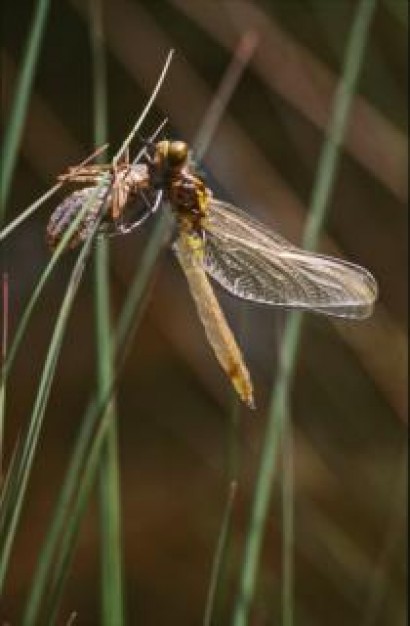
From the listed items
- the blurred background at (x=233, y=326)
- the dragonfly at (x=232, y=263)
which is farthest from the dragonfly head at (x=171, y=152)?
the blurred background at (x=233, y=326)

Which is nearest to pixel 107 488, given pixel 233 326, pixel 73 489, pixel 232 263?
pixel 73 489

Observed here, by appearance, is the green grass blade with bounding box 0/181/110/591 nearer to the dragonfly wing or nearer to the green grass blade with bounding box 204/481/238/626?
the green grass blade with bounding box 204/481/238/626

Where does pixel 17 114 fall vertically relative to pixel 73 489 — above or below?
above

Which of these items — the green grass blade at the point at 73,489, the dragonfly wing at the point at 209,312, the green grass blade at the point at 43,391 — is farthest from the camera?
the dragonfly wing at the point at 209,312

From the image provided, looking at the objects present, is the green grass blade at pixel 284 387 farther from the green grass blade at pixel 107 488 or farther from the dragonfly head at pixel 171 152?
the dragonfly head at pixel 171 152

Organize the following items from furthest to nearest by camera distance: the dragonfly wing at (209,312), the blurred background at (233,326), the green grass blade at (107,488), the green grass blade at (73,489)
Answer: the blurred background at (233,326) → the dragonfly wing at (209,312) → the green grass blade at (107,488) → the green grass blade at (73,489)

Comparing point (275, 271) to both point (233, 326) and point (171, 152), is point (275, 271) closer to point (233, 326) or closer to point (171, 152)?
point (171, 152)

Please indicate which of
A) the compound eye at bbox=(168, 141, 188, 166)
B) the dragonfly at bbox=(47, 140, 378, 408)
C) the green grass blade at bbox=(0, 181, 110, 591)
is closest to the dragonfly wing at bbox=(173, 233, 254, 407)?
the dragonfly at bbox=(47, 140, 378, 408)
